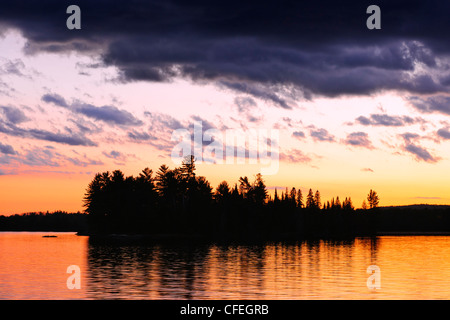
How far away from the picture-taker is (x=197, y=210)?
605 feet

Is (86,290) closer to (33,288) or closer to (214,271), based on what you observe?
(33,288)

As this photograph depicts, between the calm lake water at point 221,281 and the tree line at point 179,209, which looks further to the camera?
the tree line at point 179,209

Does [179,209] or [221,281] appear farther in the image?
[179,209]

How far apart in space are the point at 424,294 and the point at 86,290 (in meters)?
27.7

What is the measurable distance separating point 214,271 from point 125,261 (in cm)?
2040

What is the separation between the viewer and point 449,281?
57469 millimetres

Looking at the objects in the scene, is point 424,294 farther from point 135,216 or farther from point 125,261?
point 135,216

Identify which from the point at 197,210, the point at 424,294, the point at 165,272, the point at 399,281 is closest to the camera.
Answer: the point at 424,294

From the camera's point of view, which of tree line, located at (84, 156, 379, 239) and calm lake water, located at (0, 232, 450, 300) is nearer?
calm lake water, located at (0, 232, 450, 300)
